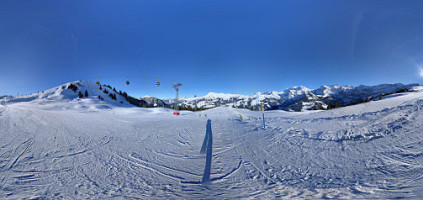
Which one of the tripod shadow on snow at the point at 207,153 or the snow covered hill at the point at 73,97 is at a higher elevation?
the snow covered hill at the point at 73,97

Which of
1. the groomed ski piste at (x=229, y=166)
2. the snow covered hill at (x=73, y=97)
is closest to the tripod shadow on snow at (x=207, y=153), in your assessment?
the groomed ski piste at (x=229, y=166)

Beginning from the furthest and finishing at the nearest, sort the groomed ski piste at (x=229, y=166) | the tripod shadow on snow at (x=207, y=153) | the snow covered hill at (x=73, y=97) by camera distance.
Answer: the snow covered hill at (x=73, y=97), the tripod shadow on snow at (x=207, y=153), the groomed ski piste at (x=229, y=166)

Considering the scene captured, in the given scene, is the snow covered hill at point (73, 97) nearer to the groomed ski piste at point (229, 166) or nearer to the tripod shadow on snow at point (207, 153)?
the groomed ski piste at point (229, 166)

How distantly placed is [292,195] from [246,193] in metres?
1.16

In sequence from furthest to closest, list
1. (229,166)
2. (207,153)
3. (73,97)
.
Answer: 1. (73,97)
2. (207,153)
3. (229,166)

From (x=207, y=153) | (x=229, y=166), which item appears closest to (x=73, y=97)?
(x=207, y=153)

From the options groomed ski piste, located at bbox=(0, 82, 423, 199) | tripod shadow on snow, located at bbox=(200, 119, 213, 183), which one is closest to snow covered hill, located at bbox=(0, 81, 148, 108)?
groomed ski piste, located at bbox=(0, 82, 423, 199)

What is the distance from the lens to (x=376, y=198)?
10.1 ft

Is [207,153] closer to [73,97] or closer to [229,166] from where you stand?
[229,166]

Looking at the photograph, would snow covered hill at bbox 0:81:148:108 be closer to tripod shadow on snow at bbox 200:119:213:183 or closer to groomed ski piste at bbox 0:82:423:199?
groomed ski piste at bbox 0:82:423:199

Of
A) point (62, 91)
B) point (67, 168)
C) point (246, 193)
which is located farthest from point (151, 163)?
point (62, 91)

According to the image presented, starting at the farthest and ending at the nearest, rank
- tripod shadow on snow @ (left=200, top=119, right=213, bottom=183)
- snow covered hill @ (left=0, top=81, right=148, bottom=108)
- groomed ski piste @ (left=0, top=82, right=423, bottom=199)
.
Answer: snow covered hill @ (left=0, top=81, right=148, bottom=108)
tripod shadow on snow @ (left=200, top=119, right=213, bottom=183)
groomed ski piste @ (left=0, top=82, right=423, bottom=199)

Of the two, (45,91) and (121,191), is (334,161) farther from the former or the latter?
(45,91)

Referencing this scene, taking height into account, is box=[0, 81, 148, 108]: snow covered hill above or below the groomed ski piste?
above
